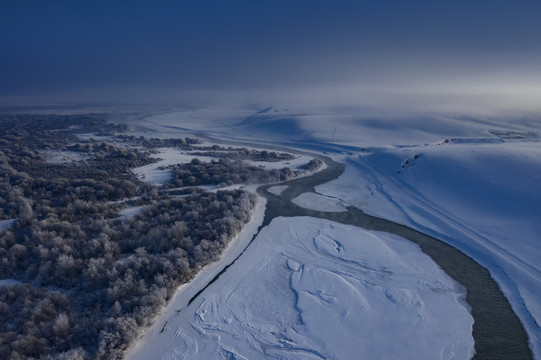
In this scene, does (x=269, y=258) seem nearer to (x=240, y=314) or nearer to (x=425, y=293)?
(x=240, y=314)

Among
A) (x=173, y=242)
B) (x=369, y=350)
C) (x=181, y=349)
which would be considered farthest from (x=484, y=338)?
(x=173, y=242)

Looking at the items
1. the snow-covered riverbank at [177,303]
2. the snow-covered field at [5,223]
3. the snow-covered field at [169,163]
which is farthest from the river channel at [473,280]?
the snow-covered field at [5,223]

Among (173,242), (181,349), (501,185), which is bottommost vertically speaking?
(181,349)

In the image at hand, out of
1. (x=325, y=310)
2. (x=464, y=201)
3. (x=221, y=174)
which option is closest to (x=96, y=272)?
(x=325, y=310)

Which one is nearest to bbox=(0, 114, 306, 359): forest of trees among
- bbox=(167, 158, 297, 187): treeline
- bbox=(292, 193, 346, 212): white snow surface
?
bbox=(167, 158, 297, 187): treeline

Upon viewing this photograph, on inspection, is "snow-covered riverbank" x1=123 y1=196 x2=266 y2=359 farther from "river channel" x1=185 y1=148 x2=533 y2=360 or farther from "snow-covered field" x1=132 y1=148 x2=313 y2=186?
"snow-covered field" x1=132 y1=148 x2=313 y2=186

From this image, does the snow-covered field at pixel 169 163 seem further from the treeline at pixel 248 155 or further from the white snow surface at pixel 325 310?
the white snow surface at pixel 325 310

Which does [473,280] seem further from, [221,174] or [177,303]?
[221,174]

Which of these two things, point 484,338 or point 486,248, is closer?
point 484,338
